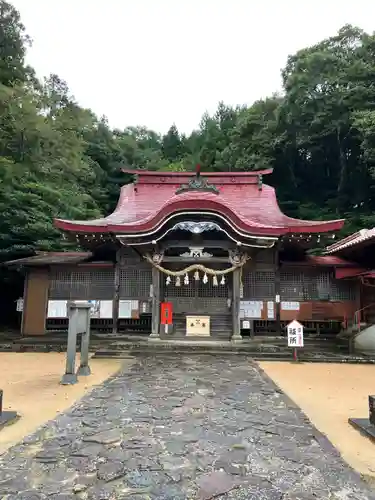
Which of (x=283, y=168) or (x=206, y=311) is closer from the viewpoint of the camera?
(x=206, y=311)

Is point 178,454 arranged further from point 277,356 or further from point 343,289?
point 343,289

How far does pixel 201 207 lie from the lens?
40.8 feet

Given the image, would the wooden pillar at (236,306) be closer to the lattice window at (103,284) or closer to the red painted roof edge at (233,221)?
the red painted roof edge at (233,221)

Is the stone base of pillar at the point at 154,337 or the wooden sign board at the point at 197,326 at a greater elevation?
the wooden sign board at the point at 197,326

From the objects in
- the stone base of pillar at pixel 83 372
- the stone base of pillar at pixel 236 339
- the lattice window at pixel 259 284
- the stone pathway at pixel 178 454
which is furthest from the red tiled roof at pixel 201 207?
the stone pathway at pixel 178 454

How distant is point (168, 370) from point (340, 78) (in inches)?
999

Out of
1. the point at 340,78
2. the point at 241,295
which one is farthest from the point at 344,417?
the point at 340,78

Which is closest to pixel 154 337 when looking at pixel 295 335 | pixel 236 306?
pixel 236 306

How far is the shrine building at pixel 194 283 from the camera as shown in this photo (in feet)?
42.5

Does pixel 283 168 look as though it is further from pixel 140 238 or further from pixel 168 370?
pixel 168 370

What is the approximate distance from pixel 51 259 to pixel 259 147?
67.2 ft

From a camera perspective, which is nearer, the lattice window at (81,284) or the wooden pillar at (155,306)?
the wooden pillar at (155,306)

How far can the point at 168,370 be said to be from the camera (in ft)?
29.0

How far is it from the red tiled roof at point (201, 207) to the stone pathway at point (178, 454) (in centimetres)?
672
